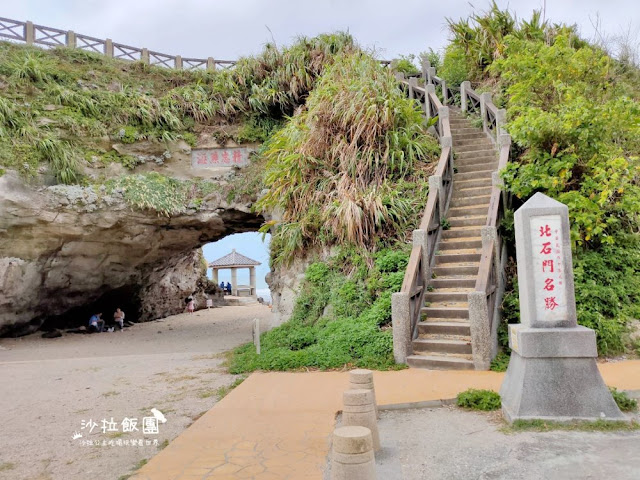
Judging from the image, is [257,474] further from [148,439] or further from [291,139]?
[291,139]

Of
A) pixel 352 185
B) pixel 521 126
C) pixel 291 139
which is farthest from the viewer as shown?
pixel 291 139

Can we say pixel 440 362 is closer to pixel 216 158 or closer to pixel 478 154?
pixel 478 154

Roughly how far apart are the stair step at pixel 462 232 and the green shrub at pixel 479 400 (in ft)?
12.8

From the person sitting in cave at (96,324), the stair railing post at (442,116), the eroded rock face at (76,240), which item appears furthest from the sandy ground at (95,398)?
the stair railing post at (442,116)

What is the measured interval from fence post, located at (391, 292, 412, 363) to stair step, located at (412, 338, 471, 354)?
180 millimetres

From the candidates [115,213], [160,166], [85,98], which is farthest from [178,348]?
[85,98]

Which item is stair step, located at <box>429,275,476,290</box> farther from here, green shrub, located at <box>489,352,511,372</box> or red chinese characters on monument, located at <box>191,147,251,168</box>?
red chinese characters on monument, located at <box>191,147,251,168</box>

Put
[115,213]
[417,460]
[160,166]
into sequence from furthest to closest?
[160,166]
[115,213]
[417,460]

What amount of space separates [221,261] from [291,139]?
74.0ft

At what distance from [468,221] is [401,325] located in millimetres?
3012

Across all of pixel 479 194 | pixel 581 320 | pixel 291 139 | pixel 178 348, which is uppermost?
pixel 291 139

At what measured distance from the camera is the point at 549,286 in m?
4.57

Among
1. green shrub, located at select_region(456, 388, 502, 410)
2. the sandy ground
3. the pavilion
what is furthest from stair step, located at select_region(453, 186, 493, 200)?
the pavilion

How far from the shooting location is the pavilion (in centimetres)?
3128
